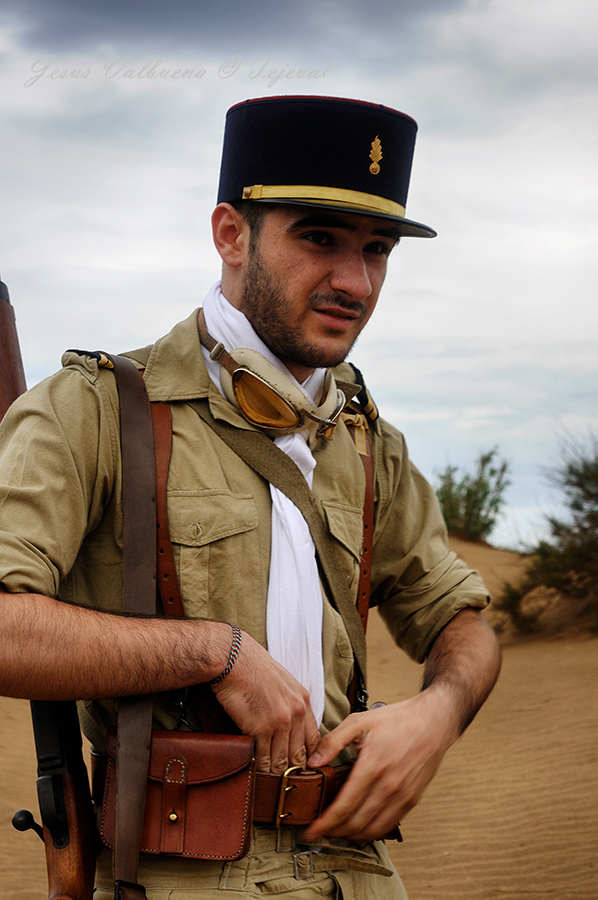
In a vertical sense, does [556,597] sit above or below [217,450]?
below

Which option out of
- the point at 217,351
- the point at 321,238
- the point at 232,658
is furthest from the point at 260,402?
the point at 232,658

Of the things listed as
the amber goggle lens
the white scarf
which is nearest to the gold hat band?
the white scarf

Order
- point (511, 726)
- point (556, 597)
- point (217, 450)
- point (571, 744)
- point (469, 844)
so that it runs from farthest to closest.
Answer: point (556, 597) < point (511, 726) < point (571, 744) < point (469, 844) < point (217, 450)

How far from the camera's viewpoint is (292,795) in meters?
1.98

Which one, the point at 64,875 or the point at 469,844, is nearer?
the point at 64,875

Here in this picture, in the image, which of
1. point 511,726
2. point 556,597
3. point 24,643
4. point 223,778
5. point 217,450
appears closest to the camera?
point 24,643

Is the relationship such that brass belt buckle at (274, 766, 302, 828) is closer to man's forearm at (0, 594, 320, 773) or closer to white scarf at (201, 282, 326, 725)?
man's forearm at (0, 594, 320, 773)

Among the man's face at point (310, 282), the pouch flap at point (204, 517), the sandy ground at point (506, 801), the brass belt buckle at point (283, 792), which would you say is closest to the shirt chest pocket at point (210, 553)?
the pouch flap at point (204, 517)

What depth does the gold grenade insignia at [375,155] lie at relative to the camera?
7.83ft

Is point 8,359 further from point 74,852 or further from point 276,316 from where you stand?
point 74,852

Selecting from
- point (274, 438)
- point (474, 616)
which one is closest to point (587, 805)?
point (474, 616)

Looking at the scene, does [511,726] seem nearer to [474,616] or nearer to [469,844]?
[469,844]

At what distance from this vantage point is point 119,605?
2.07 meters

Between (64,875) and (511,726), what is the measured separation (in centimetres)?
741
